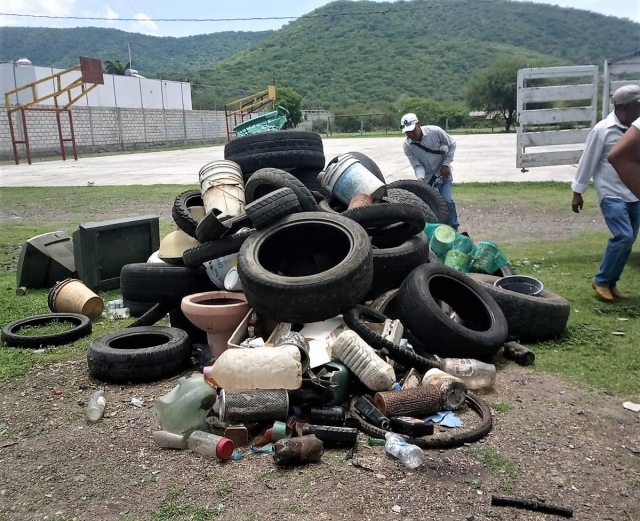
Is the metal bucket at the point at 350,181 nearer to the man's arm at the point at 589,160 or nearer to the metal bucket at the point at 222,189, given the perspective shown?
the metal bucket at the point at 222,189

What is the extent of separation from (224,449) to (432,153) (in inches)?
227

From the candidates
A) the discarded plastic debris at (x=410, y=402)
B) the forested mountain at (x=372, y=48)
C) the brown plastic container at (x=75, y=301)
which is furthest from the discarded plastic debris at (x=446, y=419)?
the forested mountain at (x=372, y=48)

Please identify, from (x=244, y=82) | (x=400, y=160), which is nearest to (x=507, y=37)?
(x=244, y=82)

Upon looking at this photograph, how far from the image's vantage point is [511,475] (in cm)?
299

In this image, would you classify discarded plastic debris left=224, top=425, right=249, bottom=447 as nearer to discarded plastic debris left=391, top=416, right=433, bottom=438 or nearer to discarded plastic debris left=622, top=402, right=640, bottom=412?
discarded plastic debris left=391, top=416, right=433, bottom=438

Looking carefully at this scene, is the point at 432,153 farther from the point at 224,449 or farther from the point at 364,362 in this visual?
the point at 224,449

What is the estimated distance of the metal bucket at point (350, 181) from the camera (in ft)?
18.1

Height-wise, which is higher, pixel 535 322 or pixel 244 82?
pixel 244 82

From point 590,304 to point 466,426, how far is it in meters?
2.87

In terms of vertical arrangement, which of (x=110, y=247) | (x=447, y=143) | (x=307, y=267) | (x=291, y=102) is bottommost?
(x=110, y=247)

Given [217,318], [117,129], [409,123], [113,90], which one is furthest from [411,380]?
[113,90]

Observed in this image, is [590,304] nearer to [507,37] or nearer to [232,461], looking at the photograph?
[232,461]

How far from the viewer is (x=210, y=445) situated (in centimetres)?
323

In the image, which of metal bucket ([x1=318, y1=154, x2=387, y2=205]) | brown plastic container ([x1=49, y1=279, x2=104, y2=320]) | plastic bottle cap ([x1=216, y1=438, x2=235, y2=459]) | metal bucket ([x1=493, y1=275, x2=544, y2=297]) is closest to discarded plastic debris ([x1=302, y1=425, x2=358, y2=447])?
plastic bottle cap ([x1=216, y1=438, x2=235, y2=459])
